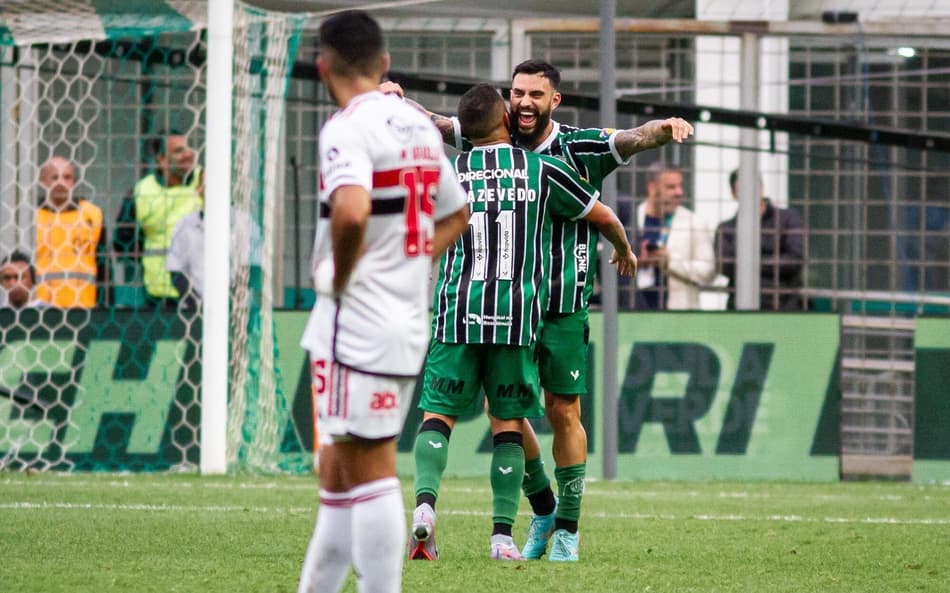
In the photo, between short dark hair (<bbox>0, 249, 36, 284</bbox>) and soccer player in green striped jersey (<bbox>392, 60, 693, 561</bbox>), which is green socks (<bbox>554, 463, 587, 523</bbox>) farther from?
short dark hair (<bbox>0, 249, 36, 284</bbox>)

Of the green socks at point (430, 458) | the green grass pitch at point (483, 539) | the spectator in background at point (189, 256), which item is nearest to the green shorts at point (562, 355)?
the green socks at point (430, 458)

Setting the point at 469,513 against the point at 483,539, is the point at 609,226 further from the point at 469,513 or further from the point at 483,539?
the point at 469,513

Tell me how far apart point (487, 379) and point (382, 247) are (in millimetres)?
2192

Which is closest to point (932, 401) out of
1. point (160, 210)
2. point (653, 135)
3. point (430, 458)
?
point (160, 210)

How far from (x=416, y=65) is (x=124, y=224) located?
8.93 ft

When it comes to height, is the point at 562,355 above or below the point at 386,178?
below

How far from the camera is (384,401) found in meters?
3.97

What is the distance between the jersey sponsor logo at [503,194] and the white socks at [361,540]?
2204 millimetres

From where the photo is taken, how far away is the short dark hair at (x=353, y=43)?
4.00 metres

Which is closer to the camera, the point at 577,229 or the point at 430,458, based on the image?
the point at 430,458

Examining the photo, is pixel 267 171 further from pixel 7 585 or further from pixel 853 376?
pixel 7 585

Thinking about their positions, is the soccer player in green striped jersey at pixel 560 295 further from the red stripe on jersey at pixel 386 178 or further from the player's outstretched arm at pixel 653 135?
the red stripe on jersey at pixel 386 178

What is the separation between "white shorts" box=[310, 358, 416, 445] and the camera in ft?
12.9

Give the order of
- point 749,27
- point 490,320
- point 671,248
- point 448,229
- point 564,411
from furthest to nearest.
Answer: point 749,27 < point 671,248 < point 564,411 < point 490,320 < point 448,229
